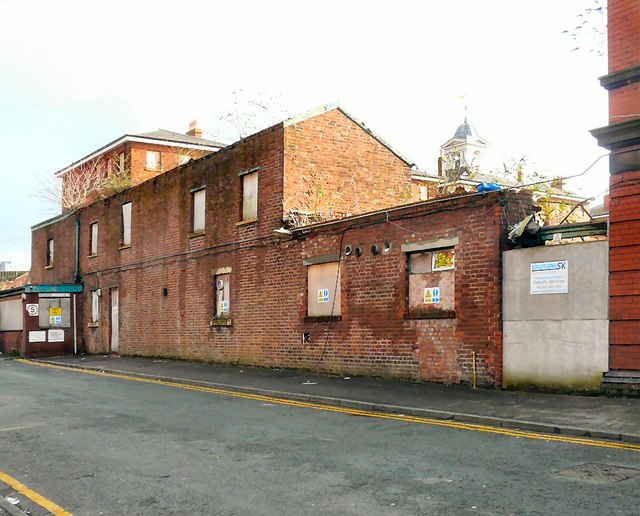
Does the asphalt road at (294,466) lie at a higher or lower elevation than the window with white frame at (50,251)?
lower

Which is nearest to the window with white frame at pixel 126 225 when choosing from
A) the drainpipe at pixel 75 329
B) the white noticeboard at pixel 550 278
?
the drainpipe at pixel 75 329

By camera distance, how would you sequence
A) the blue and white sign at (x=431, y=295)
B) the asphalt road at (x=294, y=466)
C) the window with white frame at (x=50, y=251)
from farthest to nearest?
the window with white frame at (x=50, y=251)
the blue and white sign at (x=431, y=295)
the asphalt road at (x=294, y=466)

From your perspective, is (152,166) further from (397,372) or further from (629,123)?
(629,123)

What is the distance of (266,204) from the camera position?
19.8 metres

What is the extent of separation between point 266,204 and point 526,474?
14206 millimetres

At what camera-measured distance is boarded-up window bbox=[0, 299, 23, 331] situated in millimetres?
31328

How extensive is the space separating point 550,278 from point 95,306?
23.4 metres

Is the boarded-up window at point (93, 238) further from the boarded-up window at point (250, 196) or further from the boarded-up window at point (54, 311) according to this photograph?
the boarded-up window at point (250, 196)

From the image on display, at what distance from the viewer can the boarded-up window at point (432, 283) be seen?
47.3 feet

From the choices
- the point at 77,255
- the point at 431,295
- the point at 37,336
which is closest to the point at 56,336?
the point at 37,336

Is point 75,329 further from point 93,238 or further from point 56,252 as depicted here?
point 56,252

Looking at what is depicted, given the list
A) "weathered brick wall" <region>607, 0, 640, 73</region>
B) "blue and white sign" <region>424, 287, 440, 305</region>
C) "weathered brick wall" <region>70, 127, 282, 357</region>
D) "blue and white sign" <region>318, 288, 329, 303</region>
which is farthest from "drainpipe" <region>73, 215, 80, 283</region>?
"weathered brick wall" <region>607, 0, 640, 73</region>

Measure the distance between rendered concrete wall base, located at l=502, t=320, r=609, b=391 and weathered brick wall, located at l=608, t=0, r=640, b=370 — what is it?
0.31 metres

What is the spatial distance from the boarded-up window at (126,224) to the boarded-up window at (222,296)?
25.6ft
